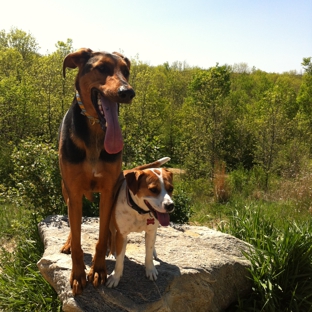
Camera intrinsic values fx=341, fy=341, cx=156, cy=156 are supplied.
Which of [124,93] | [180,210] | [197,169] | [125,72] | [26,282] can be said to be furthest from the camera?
[197,169]

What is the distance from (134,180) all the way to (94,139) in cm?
47

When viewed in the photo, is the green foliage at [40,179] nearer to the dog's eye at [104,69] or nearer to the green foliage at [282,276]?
the green foliage at [282,276]

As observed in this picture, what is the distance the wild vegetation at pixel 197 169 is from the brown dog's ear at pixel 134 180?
193cm

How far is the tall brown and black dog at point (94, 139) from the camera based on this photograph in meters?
2.52

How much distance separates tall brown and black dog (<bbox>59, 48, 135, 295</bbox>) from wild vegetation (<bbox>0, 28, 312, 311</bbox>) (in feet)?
4.38

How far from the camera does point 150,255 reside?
123 inches

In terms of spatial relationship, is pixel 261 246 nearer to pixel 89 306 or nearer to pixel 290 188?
pixel 89 306

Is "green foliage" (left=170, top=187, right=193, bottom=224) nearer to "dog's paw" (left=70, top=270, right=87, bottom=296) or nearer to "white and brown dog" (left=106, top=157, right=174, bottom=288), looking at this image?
"white and brown dog" (left=106, top=157, right=174, bottom=288)

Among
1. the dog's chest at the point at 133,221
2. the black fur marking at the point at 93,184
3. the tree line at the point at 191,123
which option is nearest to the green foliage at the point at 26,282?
the dog's chest at the point at 133,221

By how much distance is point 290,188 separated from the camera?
10062mm

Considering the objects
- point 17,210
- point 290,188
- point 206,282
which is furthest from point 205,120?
point 206,282

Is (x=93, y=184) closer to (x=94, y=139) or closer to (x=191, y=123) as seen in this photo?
(x=94, y=139)

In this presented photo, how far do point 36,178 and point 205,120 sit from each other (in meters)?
9.64

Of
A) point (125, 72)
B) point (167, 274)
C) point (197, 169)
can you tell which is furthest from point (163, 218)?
point (197, 169)
